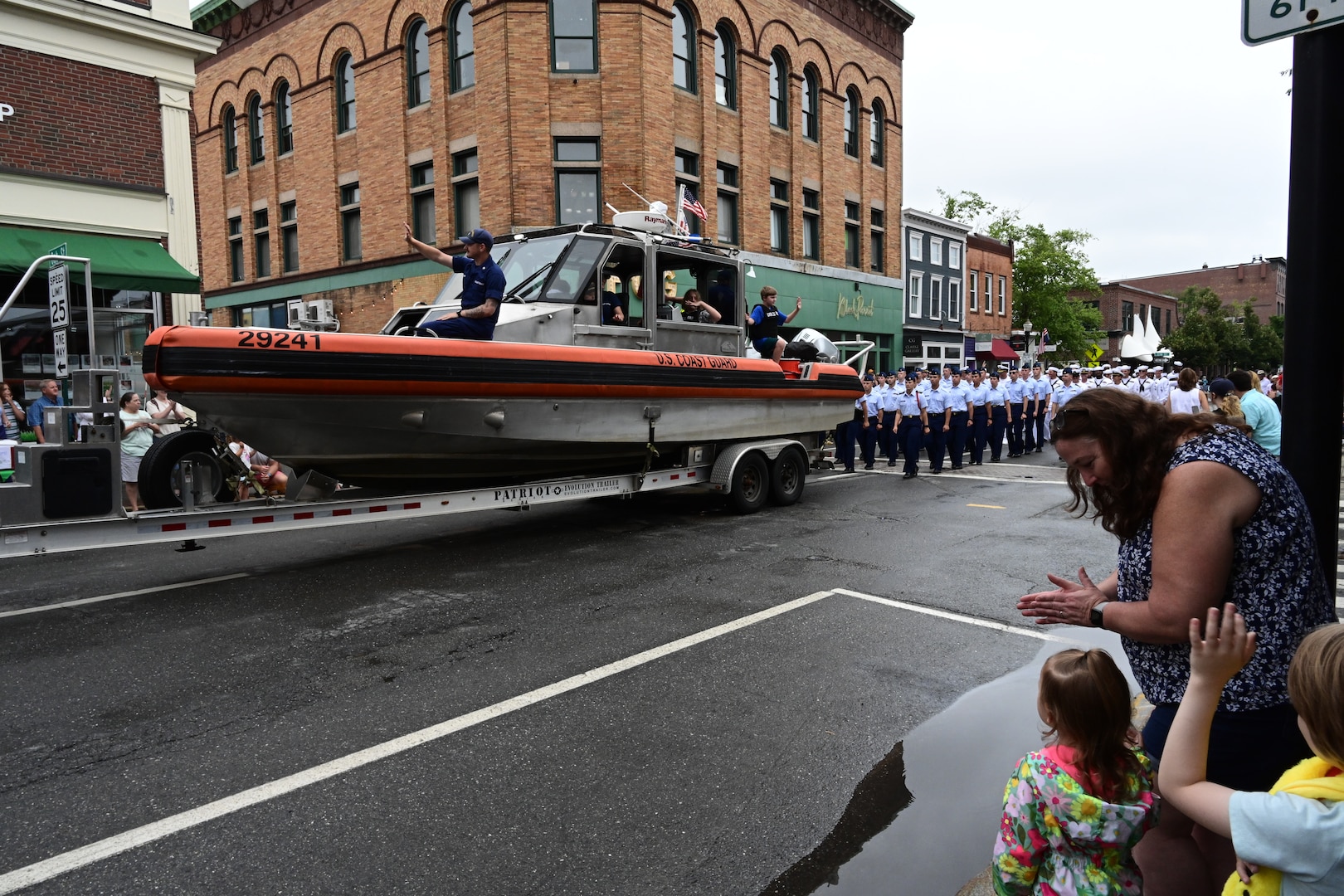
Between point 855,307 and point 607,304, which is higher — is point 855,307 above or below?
above

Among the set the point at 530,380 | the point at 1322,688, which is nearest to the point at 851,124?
the point at 530,380

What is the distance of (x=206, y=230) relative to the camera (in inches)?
1096

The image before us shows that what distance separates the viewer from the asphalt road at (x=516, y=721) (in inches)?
117

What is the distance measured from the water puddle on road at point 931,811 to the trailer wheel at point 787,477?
5917mm

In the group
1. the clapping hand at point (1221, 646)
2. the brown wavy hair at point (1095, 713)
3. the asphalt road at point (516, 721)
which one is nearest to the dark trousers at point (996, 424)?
the asphalt road at point (516, 721)

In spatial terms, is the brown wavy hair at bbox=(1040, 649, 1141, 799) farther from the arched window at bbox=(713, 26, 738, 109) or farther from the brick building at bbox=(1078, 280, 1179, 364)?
the brick building at bbox=(1078, 280, 1179, 364)

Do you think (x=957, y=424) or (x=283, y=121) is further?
(x=283, y=121)

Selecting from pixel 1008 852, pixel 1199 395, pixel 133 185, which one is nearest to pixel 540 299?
pixel 1008 852

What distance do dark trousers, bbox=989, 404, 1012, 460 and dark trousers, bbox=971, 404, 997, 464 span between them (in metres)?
1.06

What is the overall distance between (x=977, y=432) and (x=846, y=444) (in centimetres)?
314

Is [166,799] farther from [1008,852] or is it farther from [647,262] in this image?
[647,262]

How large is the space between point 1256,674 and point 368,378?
553 centimetres

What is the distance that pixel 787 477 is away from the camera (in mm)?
10664

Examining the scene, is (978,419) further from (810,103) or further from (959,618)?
(810,103)
